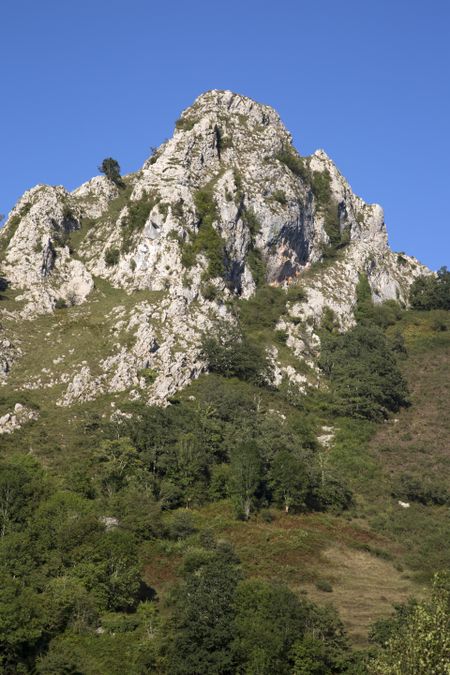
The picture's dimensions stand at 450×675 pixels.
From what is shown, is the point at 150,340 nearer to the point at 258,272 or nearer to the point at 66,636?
the point at 258,272

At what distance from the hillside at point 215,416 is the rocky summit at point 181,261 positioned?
430 mm

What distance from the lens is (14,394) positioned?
10512cm

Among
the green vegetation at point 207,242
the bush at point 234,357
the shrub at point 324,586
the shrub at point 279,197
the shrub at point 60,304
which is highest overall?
the shrub at point 279,197

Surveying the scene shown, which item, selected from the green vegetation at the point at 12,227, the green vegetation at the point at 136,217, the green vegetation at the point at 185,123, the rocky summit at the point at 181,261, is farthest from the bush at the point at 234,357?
the green vegetation at the point at 185,123

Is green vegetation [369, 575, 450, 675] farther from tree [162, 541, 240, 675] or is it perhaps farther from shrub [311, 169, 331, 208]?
shrub [311, 169, 331, 208]

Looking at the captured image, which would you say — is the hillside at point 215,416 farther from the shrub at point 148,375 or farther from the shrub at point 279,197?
the shrub at point 148,375

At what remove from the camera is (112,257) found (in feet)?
440

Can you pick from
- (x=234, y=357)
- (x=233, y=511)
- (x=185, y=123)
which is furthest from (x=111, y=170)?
(x=233, y=511)

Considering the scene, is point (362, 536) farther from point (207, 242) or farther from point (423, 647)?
point (207, 242)

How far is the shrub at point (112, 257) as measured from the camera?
439 ft

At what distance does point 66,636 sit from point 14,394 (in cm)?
5043

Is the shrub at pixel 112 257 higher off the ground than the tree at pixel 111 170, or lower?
lower

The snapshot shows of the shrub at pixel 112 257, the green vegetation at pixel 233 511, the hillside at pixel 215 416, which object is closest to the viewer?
the green vegetation at pixel 233 511

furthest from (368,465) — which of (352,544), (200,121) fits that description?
(200,121)
